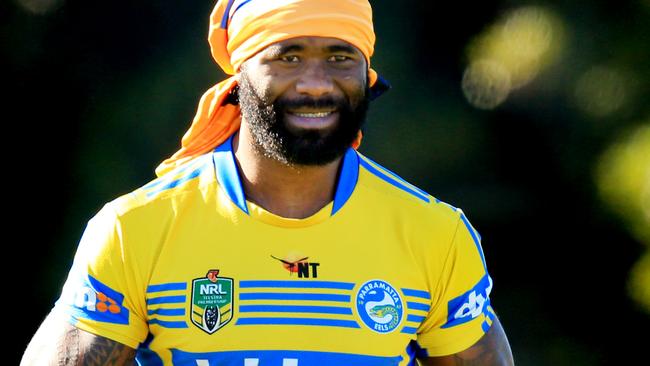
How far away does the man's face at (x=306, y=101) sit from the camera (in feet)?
11.6

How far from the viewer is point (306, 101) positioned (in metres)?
3.52

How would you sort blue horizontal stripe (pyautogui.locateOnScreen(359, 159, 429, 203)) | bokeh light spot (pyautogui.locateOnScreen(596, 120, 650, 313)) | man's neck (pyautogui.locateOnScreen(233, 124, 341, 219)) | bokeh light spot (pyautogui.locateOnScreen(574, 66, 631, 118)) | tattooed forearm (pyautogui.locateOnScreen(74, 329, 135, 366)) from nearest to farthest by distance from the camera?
tattooed forearm (pyautogui.locateOnScreen(74, 329, 135, 366)) < man's neck (pyautogui.locateOnScreen(233, 124, 341, 219)) < blue horizontal stripe (pyautogui.locateOnScreen(359, 159, 429, 203)) < bokeh light spot (pyautogui.locateOnScreen(596, 120, 650, 313)) < bokeh light spot (pyautogui.locateOnScreen(574, 66, 631, 118))

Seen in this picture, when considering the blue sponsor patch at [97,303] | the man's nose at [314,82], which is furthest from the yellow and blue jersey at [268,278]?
the man's nose at [314,82]

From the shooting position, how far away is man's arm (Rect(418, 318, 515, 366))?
3.65m

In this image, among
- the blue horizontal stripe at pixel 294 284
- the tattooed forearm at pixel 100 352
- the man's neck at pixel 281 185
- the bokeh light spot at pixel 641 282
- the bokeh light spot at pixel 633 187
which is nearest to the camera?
the tattooed forearm at pixel 100 352

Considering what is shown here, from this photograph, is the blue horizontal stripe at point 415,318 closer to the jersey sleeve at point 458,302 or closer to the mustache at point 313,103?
the jersey sleeve at point 458,302

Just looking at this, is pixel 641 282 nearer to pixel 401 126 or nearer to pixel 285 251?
pixel 401 126

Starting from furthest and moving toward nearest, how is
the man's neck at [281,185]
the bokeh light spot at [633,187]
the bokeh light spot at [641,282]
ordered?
the bokeh light spot at [641,282] < the bokeh light spot at [633,187] < the man's neck at [281,185]

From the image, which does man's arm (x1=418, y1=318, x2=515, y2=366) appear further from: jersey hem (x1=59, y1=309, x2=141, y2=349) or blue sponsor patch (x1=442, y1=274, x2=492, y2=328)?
jersey hem (x1=59, y1=309, x2=141, y2=349)

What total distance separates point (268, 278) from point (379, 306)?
0.97 ft

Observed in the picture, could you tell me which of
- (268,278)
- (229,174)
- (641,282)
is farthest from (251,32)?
(641,282)

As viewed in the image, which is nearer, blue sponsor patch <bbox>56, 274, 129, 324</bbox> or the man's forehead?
blue sponsor patch <bbox>56, 274, 129, 324</bbox>

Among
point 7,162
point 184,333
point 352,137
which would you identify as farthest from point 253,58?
point 7,162

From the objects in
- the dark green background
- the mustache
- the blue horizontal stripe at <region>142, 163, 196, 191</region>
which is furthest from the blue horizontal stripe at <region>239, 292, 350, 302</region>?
the dark green background
